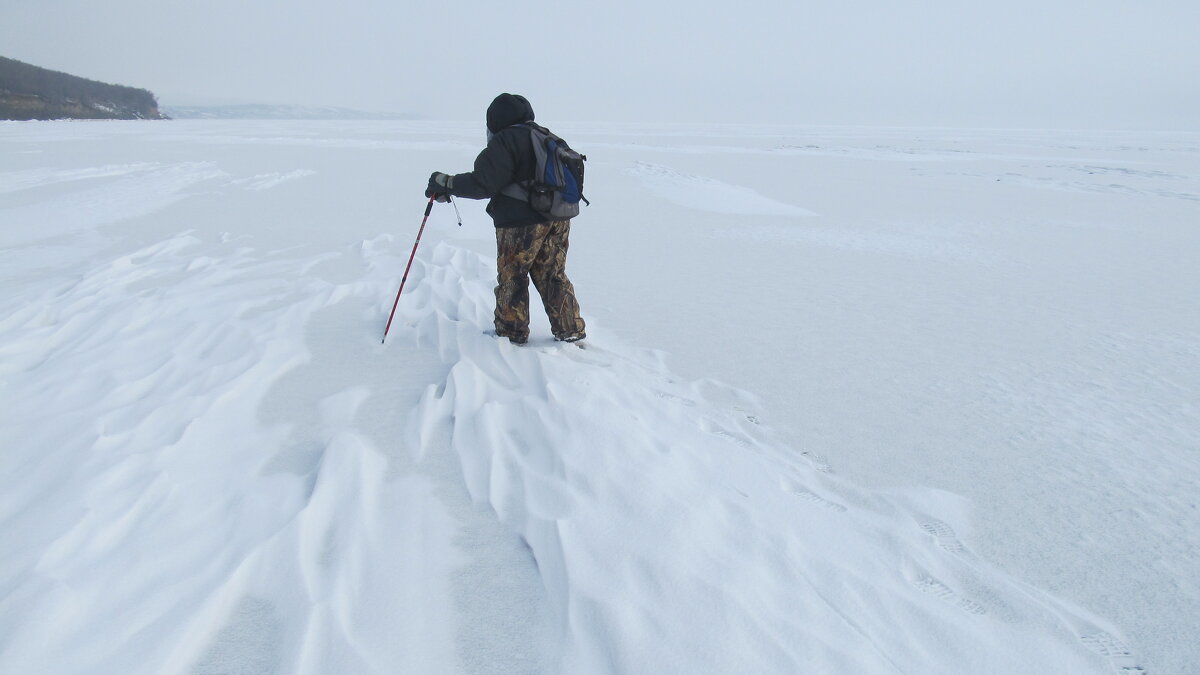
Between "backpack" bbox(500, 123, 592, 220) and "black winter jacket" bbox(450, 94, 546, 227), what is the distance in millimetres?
40

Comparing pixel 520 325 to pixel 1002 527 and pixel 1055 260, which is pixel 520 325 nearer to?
pixel 1002 527

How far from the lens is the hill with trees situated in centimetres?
6875

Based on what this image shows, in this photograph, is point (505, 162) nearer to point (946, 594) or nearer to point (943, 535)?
point (943, 535)

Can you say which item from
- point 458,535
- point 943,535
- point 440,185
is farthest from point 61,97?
point 943,535

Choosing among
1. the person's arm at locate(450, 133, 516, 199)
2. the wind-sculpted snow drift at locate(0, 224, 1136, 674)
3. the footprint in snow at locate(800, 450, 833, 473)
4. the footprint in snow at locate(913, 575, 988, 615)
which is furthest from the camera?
the person's arm at locate(450, 133, 516, 199)

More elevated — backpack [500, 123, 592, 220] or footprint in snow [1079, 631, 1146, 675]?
backpack [500, 123, 592, 220]

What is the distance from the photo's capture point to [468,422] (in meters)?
3.11

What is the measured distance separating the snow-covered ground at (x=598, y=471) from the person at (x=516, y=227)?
338mm

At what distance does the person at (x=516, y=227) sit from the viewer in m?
3.83

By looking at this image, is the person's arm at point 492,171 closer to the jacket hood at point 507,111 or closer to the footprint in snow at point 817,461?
the jacket hood at point 507,111

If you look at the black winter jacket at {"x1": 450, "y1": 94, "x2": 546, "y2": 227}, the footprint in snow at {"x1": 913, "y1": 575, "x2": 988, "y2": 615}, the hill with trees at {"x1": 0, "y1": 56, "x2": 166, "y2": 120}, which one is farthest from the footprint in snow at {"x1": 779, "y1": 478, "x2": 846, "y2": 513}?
the hill with trees at {"x1": 0, "y1": 56, "x2": 166, "y2": 120}

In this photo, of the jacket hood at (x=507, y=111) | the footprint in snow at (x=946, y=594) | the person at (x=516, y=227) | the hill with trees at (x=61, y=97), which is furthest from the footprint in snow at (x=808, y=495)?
the hill with trees at (x=61, y=97)

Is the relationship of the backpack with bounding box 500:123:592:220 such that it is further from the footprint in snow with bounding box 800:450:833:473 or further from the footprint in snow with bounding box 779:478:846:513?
the footprint in snow with bounding box 779:478:846:513

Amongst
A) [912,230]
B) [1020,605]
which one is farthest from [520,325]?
[912,230]
